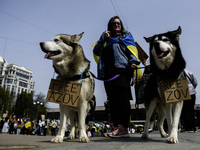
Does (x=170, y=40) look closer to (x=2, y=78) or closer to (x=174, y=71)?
(x=174, y=71)

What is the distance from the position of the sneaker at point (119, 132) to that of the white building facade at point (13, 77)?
355 feet

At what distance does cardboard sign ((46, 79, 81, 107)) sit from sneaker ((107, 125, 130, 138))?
4.12 ft

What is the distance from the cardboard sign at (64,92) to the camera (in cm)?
345

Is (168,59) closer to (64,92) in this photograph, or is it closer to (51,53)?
(64,92)

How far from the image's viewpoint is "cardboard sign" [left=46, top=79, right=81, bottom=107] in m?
3.45

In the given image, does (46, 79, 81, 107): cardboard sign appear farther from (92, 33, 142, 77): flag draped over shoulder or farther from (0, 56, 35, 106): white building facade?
(0, 56, 35, 106): white building facade

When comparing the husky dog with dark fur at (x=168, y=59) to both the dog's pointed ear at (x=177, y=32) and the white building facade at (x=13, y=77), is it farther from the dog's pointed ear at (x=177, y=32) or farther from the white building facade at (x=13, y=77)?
the white building facade at (x=13, y=77)

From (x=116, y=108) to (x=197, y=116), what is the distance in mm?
8840

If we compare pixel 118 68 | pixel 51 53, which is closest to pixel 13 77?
pixel 118 68

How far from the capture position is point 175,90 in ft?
10.6

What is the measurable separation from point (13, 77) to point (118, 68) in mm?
114297

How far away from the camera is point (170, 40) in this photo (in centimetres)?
334

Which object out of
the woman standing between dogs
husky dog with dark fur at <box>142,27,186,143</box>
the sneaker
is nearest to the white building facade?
the woman standing between dogs

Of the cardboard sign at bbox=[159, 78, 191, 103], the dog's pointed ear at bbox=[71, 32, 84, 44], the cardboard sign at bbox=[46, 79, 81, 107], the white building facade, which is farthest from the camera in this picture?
the white building facade
